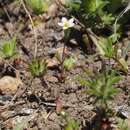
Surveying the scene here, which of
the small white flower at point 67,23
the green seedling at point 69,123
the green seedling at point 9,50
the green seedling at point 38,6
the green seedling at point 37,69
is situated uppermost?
the green seedling at point 38,6

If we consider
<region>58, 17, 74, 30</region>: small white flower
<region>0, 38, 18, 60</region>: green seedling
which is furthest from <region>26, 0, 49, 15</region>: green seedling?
<region>0, 38, 18, 60</region>: green seedling

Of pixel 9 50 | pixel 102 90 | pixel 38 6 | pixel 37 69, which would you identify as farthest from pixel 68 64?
pixel 102 90

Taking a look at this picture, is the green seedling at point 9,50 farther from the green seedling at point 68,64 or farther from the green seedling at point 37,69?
the green seedling at point 68,64

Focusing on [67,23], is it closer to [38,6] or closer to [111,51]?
[38,6]

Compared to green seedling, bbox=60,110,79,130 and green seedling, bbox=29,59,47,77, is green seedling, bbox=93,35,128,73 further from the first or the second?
green seedling, bbox=60,110,79,130

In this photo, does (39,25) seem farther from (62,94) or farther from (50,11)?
(62,94)

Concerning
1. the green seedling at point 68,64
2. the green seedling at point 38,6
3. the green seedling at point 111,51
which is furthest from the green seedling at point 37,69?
the green seedling at point 38,6

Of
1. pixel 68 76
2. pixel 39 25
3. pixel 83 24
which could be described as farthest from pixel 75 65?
pixel 39 25

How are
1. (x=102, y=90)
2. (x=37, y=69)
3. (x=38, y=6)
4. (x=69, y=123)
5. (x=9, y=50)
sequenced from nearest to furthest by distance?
(x=102, y=90) < (x=69, y=123) < (x=37, y=69) < (x=9, y=50) < (x=38, y=6)
